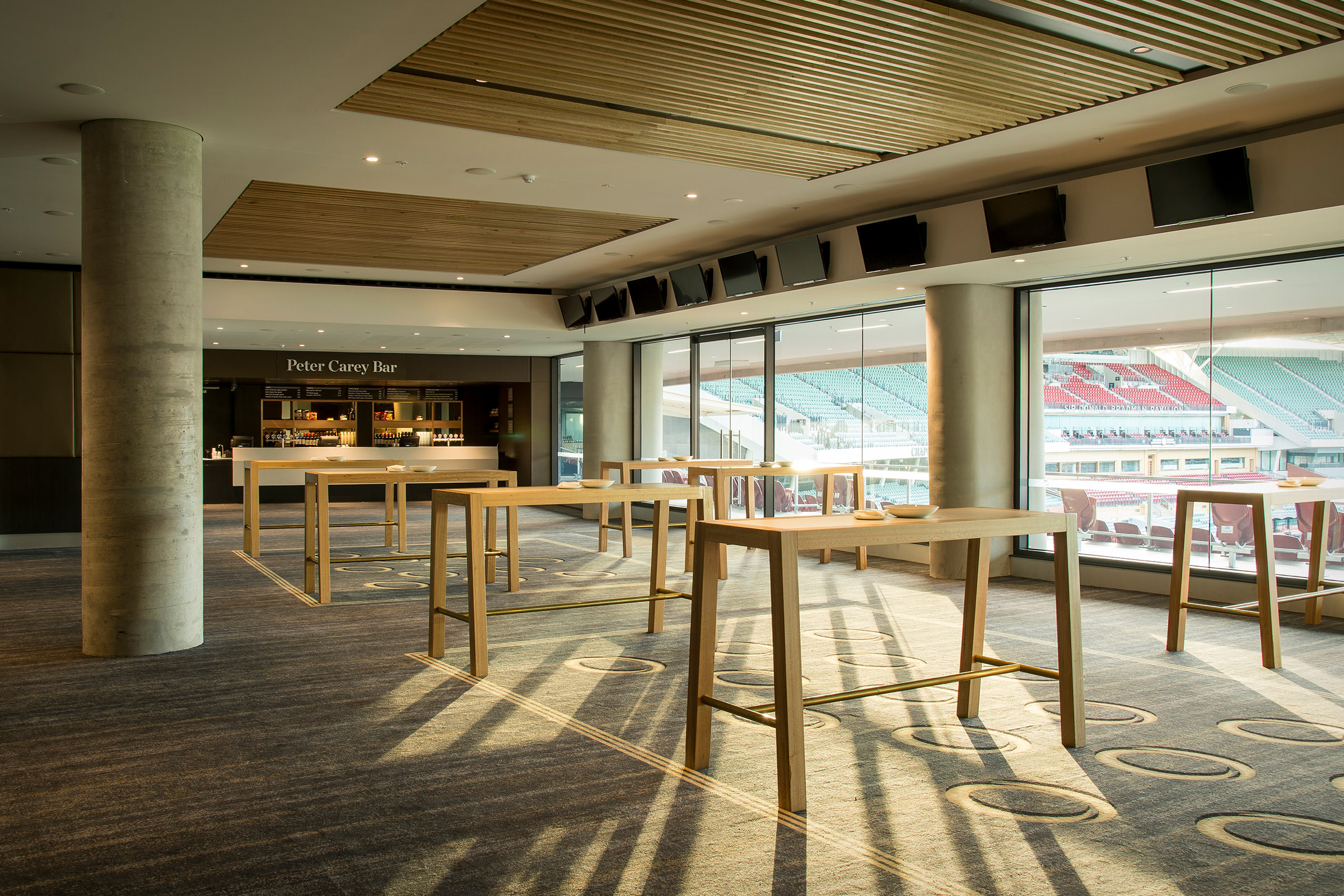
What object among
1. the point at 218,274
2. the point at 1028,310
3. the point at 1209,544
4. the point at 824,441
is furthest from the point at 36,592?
the point at 1209,544

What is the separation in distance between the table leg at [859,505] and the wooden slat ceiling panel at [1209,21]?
17.1 ft

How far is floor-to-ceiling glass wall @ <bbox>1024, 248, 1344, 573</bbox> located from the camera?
23.1ft

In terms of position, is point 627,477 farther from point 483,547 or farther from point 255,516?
point 483,547

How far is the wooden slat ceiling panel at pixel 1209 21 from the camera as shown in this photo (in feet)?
13.6

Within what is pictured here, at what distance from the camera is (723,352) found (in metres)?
13.0

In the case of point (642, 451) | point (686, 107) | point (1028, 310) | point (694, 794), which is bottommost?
point (694, 794)

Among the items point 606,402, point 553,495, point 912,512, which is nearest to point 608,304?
point 606,402

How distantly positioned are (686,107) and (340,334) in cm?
973

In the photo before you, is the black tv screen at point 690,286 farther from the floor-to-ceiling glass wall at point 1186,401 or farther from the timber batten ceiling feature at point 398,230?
the floor-to-ceiling glass wall at point 1186,401

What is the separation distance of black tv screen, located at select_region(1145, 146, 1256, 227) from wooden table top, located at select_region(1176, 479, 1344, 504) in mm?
1659

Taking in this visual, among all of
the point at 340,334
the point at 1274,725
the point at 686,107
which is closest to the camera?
the point at 1274,725

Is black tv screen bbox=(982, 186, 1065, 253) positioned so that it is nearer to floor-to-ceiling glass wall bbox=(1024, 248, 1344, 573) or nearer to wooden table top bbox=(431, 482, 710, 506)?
floor-to-ceiling glass wall bbox=(1024, 248, 1344, 573)

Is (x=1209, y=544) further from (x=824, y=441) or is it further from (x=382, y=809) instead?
(x=382, y=809)

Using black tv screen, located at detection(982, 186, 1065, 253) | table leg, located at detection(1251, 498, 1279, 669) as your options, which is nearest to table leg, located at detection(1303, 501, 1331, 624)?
table leg, located at detection(1251, 498, 1279, 669)
